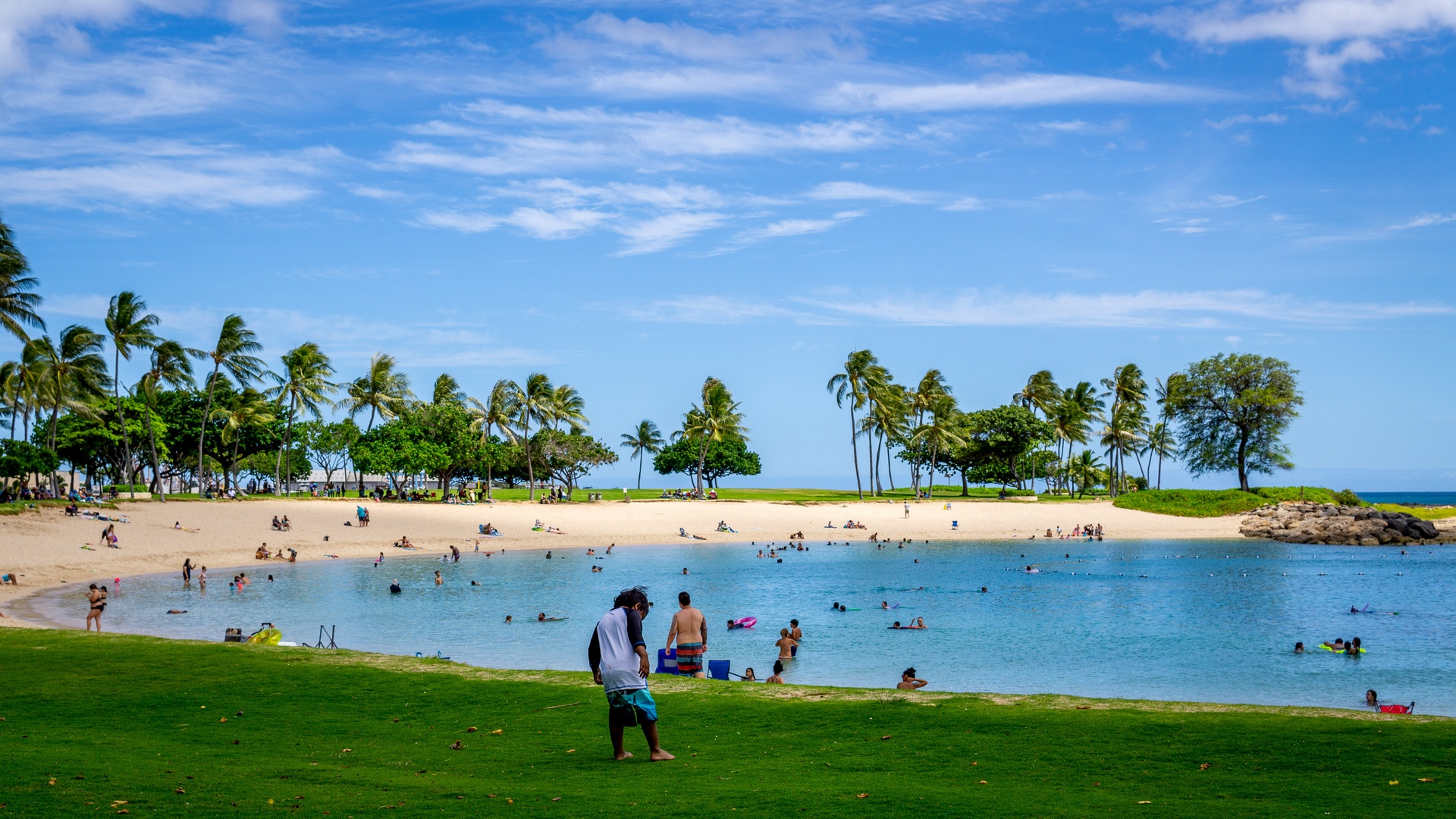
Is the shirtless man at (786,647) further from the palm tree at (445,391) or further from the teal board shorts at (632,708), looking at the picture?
the palm tree at (445,391)

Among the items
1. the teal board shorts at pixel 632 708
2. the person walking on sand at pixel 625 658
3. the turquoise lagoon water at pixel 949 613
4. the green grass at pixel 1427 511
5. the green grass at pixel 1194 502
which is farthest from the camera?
the green grass at pixel 1194 502

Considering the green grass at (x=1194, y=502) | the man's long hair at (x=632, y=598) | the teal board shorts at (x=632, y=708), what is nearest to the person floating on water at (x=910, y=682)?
the teal board shorts at (x=632, y=708)

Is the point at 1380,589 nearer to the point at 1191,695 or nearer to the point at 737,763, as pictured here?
the point at 1191,695

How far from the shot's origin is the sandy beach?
49.3m

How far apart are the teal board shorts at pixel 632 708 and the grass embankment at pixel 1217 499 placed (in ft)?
295

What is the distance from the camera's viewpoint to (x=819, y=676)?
86.8 feet

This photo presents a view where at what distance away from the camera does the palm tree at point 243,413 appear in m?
87.4

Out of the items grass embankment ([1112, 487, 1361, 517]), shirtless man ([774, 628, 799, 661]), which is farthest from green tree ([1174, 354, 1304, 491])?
shirtless man ([774, 628, 799, 661])

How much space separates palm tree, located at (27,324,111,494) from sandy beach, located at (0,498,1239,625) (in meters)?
8.40

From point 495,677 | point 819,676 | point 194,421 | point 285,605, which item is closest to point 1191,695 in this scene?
point 819,676

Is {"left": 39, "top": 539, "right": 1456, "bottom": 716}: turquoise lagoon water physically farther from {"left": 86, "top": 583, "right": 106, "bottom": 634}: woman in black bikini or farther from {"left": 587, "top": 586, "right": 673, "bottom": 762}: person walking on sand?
{"left": 587, "top": 586, "right": 673, "bottom": 762}: person walking on sand

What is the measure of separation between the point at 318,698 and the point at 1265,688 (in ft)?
75.5

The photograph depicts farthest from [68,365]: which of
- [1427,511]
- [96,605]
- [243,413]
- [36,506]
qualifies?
[1427,511]

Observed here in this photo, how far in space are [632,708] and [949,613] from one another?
108 ft
